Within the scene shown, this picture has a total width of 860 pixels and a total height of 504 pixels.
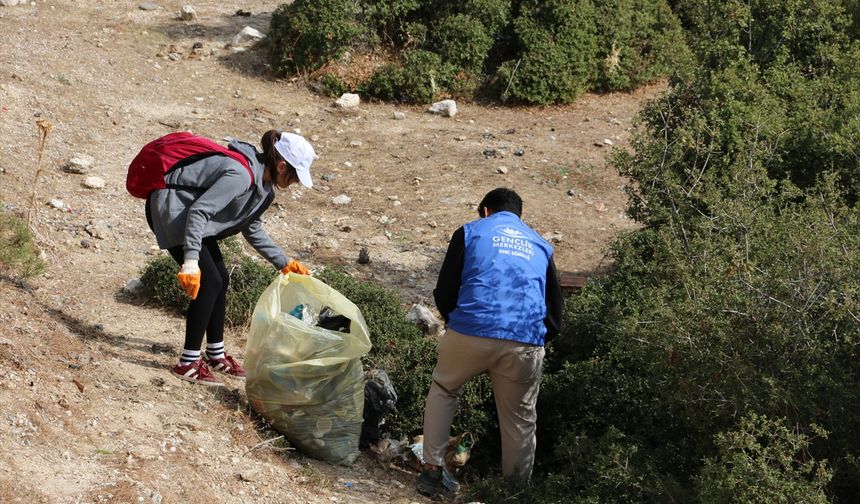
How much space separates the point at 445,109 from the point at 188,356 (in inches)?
257

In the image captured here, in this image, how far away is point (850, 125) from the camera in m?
7.14

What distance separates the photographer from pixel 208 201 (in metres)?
4.67

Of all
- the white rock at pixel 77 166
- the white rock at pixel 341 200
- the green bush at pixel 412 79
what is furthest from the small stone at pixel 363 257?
the green bush at pixel 412 79

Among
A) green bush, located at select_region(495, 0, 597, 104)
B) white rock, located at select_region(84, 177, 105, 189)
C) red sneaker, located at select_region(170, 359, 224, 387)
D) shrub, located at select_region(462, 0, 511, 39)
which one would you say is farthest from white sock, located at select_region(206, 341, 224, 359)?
shrub, located at select_region(462, 0, 511, 39)

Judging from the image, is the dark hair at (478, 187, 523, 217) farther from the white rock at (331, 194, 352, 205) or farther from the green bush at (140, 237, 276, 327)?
the white rock at (331, 194, 352, 205)

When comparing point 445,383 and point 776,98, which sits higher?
point 776,98

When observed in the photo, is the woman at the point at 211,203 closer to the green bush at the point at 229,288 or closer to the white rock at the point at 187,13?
the green bush at the point at 229,288

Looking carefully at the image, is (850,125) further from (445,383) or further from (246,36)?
(246,36)

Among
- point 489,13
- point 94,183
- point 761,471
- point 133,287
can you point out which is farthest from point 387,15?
point 761,471

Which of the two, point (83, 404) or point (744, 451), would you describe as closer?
point (744, 451)

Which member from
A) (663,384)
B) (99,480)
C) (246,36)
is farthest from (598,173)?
(99,480)

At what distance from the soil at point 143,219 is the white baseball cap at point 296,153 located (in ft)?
3.84

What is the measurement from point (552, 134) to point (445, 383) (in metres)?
6.54

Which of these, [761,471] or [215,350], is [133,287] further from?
[761,471]
